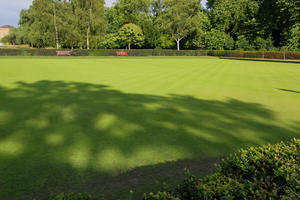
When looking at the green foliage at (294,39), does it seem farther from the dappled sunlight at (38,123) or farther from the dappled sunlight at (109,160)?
the dappled sunlight at (109,160)

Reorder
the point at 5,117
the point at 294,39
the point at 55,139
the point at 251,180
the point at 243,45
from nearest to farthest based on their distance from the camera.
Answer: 1. the point at 251,180
2. the point at 55,139
3. the point at 5,117
4. the point at 294,39
5. the point at 243,45

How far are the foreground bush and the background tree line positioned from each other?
176 ft

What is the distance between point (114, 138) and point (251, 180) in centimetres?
321

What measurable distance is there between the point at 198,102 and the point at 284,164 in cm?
592

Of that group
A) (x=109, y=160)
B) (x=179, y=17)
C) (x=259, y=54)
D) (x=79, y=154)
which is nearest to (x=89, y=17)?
(x=179, y=17)

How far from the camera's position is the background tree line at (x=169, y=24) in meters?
51.1

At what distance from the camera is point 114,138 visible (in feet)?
16.5

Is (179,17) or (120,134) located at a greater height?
(179,17)

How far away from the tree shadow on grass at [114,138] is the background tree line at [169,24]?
48957 millimetres

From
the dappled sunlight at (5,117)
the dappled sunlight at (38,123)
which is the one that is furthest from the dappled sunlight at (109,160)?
the dappled sunlight at (5,117)

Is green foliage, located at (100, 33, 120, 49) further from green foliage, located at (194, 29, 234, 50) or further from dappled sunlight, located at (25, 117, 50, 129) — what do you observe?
dappled sunlight, located at (25, 117, 50, 129)

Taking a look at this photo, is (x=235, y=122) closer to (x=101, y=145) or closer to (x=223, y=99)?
(x=223, y=99)

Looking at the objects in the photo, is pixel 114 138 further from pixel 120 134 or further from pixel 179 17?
pixel 179 17

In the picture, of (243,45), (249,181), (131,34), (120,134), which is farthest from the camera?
(131,34)
